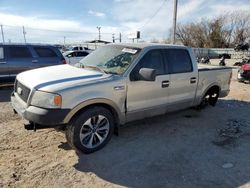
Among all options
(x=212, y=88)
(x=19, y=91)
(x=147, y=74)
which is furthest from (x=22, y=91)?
(x=212, y=88)

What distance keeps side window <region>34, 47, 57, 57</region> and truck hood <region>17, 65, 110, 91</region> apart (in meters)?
5.01

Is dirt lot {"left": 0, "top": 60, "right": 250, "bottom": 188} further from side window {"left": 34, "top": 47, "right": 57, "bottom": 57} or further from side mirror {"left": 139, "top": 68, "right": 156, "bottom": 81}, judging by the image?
side window {"left": 34, "top": 47, "right": 57, "bottom": 57}

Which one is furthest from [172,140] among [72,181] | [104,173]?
[72,181]

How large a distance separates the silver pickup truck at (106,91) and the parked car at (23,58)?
4.52m

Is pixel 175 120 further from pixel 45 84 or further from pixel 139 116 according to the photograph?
pixel 45 84

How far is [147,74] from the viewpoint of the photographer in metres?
4.13

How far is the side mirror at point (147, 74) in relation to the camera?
13.5ft

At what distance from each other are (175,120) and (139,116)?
1506mm

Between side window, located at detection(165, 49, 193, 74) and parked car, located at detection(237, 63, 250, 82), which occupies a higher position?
side window, located at detection(165, 49, 193, 74)

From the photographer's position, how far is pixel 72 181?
10.7 ft

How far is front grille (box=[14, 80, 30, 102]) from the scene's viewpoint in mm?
3834

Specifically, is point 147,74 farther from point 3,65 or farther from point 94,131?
point 3,65

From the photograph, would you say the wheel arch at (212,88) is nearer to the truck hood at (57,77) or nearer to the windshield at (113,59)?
the windshield at (113,59)

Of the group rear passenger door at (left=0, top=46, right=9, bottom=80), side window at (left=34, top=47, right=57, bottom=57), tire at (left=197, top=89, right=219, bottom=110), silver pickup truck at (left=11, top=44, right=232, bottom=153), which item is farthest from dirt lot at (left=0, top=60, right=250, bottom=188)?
side window at (left=34, top=47, right=57, bottom=57)
